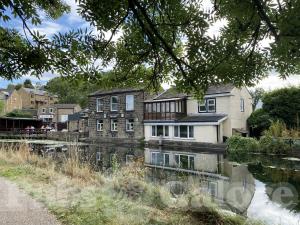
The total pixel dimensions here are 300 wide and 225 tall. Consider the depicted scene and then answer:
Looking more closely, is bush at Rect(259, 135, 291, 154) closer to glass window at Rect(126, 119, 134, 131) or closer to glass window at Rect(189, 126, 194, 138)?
glass window at Rect(189, 126, 194, 138)

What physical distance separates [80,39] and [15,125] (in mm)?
57495

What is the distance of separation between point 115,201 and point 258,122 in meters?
24.9

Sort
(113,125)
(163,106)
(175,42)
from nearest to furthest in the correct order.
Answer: (175,42), (163,106), (113,125)

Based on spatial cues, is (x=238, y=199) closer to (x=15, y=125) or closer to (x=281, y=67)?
(x=281, y=67)

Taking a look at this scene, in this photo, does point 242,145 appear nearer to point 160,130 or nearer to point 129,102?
point 160,130

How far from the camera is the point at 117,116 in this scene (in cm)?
3800

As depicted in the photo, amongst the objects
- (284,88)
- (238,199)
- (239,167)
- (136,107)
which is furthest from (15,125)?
(238,199)

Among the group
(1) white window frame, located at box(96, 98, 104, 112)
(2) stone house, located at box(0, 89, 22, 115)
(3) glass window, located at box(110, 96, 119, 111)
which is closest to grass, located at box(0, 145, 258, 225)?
(3) glass window, located at box(110, 96, 119, 111)

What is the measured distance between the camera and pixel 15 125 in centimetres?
5547

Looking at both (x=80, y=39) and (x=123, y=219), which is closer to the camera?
(x=80, y=39)

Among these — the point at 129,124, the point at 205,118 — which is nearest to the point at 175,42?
the point at 205,118

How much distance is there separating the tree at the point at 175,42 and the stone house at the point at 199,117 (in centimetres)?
2362

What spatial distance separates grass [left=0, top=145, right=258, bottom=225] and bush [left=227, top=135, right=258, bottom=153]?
48.9 feet

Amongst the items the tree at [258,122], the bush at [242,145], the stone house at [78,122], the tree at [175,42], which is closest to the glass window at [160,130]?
the tree at [258,122]
